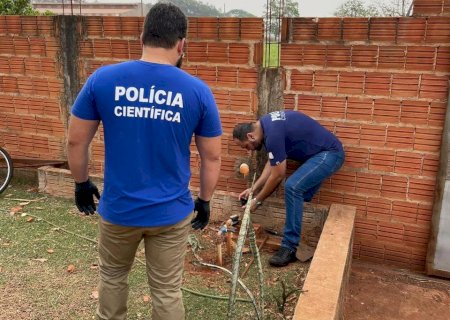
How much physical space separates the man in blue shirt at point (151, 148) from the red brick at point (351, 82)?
86.6 inches

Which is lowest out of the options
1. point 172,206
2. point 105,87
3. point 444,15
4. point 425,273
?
point 425,273

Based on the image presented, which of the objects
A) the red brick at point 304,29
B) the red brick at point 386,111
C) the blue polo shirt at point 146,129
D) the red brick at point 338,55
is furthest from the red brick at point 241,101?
the blue polo shirt at point 146,129

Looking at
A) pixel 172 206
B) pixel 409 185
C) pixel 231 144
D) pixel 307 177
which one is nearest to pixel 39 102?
pixel 231 144

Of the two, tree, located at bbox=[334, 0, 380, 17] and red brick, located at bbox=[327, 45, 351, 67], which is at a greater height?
tree, located at bbox=[334, 0, 380, 17]

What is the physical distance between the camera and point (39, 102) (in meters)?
5.84

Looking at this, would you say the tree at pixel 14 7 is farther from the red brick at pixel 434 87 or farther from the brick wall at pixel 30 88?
the red brick at pixel 434 87

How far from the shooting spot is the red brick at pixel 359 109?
14.1ft

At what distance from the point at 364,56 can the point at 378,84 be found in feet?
0.98

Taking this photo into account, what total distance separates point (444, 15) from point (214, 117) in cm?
270

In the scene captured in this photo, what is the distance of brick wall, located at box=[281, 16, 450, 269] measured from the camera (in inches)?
159

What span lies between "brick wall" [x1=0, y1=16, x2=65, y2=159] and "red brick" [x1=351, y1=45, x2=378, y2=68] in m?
3.63

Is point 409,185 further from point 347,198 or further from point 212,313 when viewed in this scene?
point 212,313

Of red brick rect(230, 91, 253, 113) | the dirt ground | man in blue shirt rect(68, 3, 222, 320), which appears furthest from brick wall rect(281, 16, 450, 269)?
man in blue shirt rect(68, 3, 222, 320)

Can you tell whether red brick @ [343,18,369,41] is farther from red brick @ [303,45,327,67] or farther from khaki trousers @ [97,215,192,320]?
khaki trousers @ [97,215,192,320]
